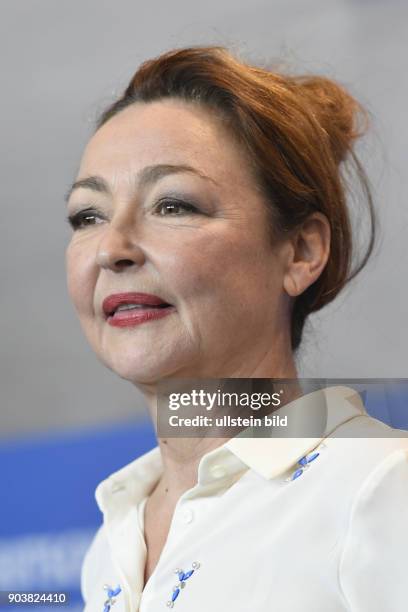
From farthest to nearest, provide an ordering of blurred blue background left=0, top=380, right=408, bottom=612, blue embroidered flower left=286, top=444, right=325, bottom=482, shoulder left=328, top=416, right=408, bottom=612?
1. blurred blue background left=0, top=380, right=408, bottom=612
2. blue embroidered flower left=286, top=444, right=325, bottom=482
3. shoulder left=328, top=416, right=408, bottom=612

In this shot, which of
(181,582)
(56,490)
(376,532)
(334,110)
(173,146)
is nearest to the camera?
(376,532)

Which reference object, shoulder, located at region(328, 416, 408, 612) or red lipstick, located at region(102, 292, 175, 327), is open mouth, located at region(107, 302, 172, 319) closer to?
red lipstick, located at region(102, 292, 175, 327)

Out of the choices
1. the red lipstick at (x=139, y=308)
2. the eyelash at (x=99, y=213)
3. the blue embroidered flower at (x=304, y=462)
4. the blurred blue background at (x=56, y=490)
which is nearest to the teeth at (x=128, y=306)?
the red lipstick at (x=139, y=308)

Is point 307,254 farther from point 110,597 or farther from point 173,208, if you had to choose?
point 110,597

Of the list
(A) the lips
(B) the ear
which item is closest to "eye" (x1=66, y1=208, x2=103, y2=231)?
(A) the lips

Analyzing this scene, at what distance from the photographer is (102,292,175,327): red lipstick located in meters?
1.07

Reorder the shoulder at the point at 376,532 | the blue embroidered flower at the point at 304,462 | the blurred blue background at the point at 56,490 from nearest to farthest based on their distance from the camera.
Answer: the shoulder at the point at 376,532 → the blue embroidered flower at the point at 304,462 → the blurred blue background at the point at 56,490

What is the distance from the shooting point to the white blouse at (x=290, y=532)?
0.87 meters

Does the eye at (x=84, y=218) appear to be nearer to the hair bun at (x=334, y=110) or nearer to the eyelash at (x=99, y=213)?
the eyelash at (x=99, y=213)

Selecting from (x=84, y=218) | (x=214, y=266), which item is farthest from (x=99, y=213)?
(x=214, y=266)

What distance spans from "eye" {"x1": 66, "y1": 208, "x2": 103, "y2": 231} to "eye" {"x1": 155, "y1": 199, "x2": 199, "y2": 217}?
3.2 inches

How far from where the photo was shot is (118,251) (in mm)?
1060

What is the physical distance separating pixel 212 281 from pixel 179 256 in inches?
1.7

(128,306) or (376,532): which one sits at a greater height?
(128,306)
